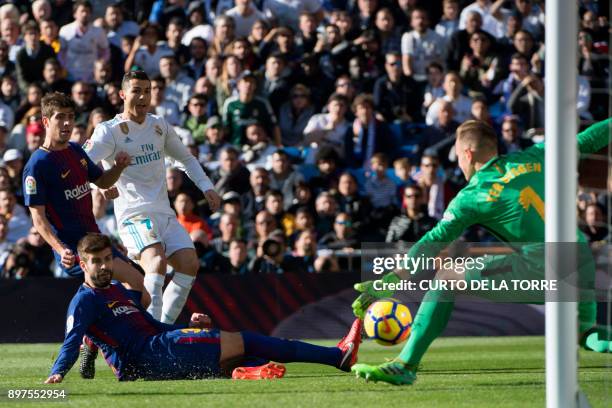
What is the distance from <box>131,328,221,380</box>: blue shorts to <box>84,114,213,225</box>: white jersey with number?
224cm

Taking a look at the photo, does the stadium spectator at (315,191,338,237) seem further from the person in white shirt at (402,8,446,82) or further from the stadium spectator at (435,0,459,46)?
the stadium spectator at (435,0,459,46)

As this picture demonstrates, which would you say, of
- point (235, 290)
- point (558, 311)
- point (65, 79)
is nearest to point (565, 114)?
point (558, 311)

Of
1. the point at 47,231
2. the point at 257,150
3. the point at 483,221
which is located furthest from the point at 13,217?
the point at 483,221

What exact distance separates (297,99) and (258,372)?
8.49 m

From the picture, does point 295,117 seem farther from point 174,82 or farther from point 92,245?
point 92,245

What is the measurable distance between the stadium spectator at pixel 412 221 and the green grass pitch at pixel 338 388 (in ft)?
12.5

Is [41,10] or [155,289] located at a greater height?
[41,10]

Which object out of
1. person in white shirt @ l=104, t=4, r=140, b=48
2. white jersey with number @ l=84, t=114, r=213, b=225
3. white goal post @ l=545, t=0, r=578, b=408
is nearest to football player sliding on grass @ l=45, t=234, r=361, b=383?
white jersey with number @ l=84, t=114, r=213, b=225

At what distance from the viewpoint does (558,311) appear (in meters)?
5.66

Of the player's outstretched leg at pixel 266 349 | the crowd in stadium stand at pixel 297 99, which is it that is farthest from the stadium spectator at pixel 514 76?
the player's outstretched leg at pixel 266 349

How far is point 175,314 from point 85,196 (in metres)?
1.37

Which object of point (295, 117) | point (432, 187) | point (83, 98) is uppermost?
point (83, 98)

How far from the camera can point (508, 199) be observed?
7.49 m

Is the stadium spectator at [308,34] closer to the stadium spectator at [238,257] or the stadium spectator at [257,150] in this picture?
the stadium spectator at [257,150]
